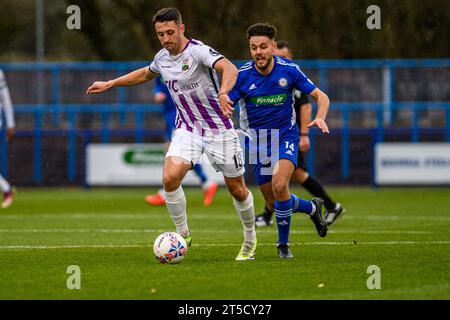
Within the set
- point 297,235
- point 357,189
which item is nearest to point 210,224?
point 297,235

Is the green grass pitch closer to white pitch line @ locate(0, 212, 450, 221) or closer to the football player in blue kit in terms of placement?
white pitch line @ locate(0, 212, 450, 221)

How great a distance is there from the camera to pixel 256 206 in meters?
16.4

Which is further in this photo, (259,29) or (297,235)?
(297,235)

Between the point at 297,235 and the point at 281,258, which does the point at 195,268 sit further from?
the point at 297,235

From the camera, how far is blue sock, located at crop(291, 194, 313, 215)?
31.3 feet

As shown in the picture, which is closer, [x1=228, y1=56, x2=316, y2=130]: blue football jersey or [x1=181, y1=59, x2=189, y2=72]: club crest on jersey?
[x1=181, y1=59, x2=189, y2=72]: club crest on jersey

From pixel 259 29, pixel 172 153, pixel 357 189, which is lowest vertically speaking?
pixel 357 189

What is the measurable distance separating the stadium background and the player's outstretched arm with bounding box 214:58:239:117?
12.1m

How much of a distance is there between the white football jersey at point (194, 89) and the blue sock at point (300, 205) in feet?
3.01

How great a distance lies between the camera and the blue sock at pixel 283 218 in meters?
9.27

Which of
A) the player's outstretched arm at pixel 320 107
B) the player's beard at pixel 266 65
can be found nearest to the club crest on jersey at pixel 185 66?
the player's beard at pixel 266 65

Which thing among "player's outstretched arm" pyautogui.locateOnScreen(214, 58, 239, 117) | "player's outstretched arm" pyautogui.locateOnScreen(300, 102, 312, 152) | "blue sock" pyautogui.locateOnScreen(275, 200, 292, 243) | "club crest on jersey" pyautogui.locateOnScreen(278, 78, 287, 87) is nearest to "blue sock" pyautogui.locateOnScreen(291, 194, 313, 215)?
"blue sock" pyautogui.locateOnScreen(275, 200, 292, 243)

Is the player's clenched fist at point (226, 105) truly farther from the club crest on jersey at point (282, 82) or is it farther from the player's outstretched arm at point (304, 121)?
the player's outstretched arm at point (304, 121)
